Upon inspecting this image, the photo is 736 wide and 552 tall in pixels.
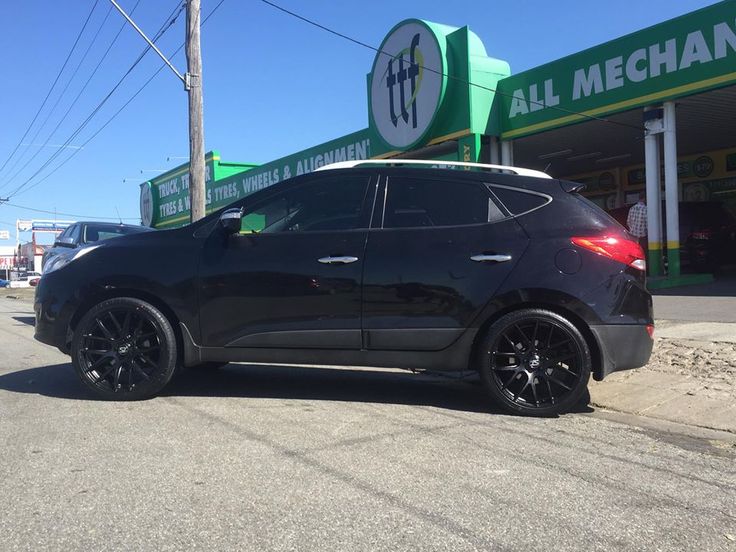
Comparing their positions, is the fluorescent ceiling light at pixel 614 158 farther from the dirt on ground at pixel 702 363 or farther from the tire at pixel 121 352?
the tire at pixel 121 352

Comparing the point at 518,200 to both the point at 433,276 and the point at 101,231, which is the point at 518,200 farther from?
the point at 101,231

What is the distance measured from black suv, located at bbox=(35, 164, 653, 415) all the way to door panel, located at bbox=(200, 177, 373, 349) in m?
0.01

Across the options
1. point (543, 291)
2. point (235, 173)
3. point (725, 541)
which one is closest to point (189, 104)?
point (543, 291)

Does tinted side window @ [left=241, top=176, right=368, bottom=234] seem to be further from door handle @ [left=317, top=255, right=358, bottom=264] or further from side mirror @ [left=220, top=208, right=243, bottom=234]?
door handle @ [left=317, top=255, right=358, bottom=264]

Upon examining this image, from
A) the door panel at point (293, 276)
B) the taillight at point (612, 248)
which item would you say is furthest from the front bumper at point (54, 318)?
the taillight at point (612, 248)

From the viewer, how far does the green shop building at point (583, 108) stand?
39.2ft

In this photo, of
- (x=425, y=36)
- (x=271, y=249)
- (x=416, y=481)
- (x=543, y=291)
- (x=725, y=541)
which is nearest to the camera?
(x=725, y=541)

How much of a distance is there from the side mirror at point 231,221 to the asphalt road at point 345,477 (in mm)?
1445

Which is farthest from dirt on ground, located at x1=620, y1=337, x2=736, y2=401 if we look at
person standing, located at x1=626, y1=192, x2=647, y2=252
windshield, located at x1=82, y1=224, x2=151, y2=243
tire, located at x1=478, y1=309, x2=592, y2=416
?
windshield, located at x1=82, y1=224, x2=151, y2=243

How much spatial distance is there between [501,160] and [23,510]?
14.4 metres

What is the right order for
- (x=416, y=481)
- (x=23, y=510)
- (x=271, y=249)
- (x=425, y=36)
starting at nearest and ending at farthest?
(x=23, y=510) < (x=416, y=481) < (x=271, y=249) < (x=425, y=36)

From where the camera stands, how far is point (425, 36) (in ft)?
49.6

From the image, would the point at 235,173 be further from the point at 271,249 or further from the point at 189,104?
the point at 271,249

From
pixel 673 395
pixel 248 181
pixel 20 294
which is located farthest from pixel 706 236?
pixel 20 294
